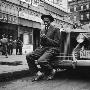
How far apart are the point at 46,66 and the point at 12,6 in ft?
61.4

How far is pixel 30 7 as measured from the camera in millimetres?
26969

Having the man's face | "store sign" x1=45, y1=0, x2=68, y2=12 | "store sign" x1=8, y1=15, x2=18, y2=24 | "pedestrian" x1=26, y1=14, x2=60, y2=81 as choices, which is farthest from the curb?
"store sign" x1=45, y1=0, x2=68, y2=12

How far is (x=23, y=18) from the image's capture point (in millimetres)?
25766

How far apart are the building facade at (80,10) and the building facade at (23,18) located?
32.5 metres

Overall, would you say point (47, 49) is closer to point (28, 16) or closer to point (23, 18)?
point (23, 18)

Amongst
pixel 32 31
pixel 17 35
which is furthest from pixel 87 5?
pixel 17 35

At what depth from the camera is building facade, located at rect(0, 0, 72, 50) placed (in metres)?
22.8

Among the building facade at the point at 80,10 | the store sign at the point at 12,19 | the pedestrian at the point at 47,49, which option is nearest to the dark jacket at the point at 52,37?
the pedestrian at the point at 47,49

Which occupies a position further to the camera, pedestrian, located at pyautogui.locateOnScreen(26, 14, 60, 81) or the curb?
the curb

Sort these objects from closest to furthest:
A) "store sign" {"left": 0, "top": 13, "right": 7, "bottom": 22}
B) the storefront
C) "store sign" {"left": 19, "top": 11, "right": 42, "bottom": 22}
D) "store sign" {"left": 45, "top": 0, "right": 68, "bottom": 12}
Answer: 1. "store sign" {"left": 0, "top": 13, "right": 7, "bottom": 22}
2. the storefront
3. "store sign" {"left": 19, "top": 11, "right": 42, "bottom": 22}
4. "store sign" {"left": 45, "top": 0, "right": 68, "bottom": 12}

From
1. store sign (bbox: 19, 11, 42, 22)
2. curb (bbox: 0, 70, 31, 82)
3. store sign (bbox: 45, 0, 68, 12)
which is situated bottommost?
curb (bbox: 0, 70, 31, 82)

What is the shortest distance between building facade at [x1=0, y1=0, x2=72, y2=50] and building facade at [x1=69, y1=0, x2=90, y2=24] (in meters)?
32.5

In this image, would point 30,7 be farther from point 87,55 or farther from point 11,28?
point 87,55

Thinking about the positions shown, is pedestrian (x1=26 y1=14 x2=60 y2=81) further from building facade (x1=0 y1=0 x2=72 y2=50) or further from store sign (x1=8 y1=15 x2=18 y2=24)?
store sign (x1=8 y1=15 x2=18 y2=24)
